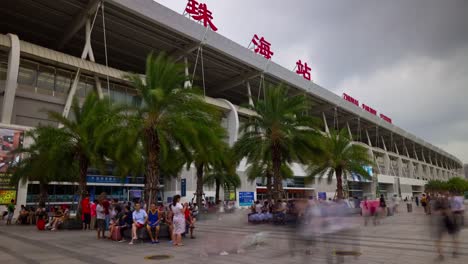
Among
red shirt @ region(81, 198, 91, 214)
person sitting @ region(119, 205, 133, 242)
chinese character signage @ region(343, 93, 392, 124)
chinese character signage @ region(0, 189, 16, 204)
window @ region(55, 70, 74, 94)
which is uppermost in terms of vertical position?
chinese character signage @ region(343, 93, 392, 124)

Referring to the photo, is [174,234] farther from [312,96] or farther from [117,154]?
[312,96]

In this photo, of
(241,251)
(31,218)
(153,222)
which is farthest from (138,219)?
(31,218)

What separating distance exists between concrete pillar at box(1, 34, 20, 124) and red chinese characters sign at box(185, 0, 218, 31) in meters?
16.1

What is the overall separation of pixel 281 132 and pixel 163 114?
7954 mm

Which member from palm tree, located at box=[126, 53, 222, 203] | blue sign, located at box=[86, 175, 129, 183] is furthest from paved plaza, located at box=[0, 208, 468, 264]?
blue sign, located at box=[86, 175, 129, 183]

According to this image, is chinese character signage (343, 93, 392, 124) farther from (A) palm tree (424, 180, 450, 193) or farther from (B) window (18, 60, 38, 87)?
(B) window (18, 60, 38, 87)

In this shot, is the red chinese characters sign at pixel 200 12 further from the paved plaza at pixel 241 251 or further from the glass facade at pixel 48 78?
the paved plaza at pixel 241 251

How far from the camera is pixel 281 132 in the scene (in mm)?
19828

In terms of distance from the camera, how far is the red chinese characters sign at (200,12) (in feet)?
112

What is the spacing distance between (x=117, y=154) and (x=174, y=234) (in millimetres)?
4844

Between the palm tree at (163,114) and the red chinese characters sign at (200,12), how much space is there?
2149 centimetres

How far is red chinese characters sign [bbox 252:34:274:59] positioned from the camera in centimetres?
4284

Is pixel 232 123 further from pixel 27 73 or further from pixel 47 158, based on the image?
pixel 47 158

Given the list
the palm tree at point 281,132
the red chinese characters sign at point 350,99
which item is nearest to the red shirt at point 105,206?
the palm tree at point 281,132
